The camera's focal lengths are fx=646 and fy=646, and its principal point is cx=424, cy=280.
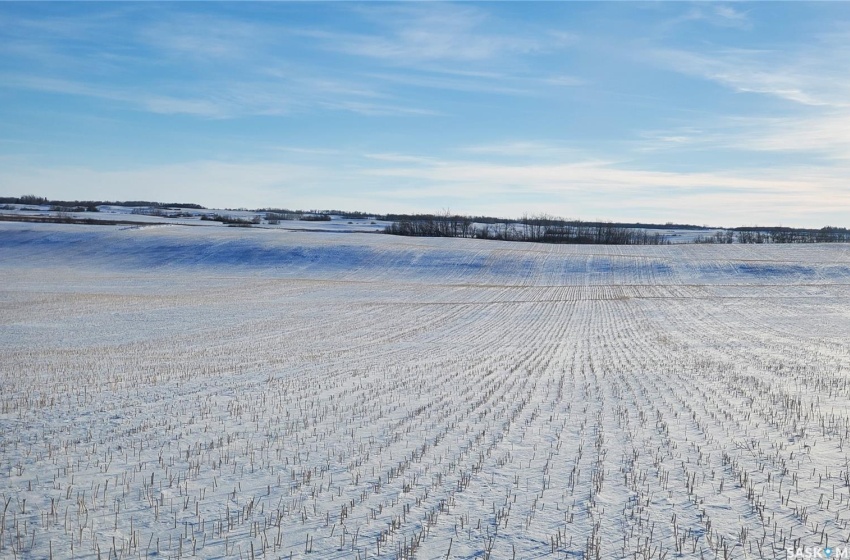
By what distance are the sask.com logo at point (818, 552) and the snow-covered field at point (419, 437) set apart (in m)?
0.06

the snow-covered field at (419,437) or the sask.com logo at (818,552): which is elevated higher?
the sask.com logo at (818,552)

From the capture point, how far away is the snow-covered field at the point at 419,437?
7012mm

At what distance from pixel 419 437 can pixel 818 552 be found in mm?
6043

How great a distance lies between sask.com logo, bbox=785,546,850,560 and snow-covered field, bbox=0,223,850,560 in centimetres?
6

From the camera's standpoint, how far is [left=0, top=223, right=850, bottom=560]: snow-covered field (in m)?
7.01

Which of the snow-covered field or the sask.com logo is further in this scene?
the snow-covered field

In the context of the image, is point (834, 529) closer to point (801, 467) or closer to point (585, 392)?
point (801, 467)

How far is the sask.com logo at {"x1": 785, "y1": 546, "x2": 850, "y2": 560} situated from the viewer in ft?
21.1

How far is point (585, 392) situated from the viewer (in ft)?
50.8

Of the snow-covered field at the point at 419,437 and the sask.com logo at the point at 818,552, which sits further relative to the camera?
the snow-covered field at the point at 419,437

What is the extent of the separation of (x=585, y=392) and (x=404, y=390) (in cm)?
434

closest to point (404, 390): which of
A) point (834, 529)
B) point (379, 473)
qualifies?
point (379, 473)

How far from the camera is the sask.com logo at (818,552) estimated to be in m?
6.43

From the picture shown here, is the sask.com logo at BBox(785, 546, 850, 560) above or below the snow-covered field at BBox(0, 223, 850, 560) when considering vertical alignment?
above
